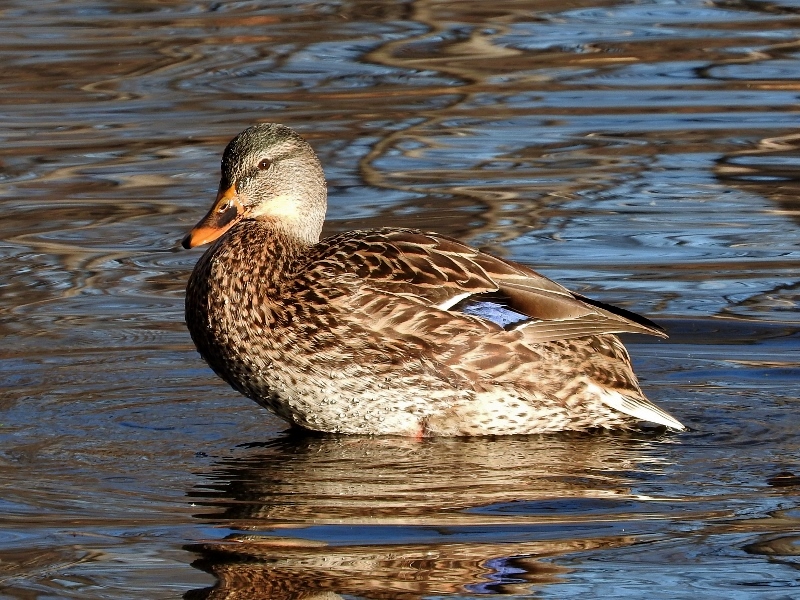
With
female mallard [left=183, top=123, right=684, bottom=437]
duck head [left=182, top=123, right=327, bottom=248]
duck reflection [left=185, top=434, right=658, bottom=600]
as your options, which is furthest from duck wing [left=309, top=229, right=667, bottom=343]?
duck reflection [left=185, top=434, right=658, bottom=600]

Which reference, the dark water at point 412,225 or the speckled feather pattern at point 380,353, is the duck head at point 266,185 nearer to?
the speckled feather pattern at point 380,353

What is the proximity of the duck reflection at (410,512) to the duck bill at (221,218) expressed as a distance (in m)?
0.91

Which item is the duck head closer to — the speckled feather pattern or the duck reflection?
the speckled feather pattern

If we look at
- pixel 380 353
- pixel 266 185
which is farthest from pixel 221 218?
pixel 380 353

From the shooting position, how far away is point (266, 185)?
761 cm

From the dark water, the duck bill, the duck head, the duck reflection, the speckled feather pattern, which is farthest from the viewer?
the duck head

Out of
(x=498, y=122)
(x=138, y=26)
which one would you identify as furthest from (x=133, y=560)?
(x=138, y=26)

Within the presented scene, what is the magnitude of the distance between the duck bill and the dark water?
0.75 meters

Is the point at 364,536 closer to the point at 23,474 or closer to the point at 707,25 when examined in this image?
the point at 23,474

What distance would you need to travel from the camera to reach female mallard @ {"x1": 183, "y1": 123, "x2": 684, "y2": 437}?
7.13m

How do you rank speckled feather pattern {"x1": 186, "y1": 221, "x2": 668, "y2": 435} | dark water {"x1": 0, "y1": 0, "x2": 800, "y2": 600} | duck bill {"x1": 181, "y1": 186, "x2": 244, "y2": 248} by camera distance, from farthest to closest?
1. duck bill {"x1": 181, "y1": 186, "x2": 244, "y2": 248}
2. speckled feather pattern {"x1": 186, "y1": 221, "x2": 668, "y2": 435}
3. dark water {"x1": 0, "y1": 0, "x2": 800, "y2": 600}

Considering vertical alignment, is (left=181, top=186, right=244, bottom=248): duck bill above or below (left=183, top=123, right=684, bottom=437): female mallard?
above

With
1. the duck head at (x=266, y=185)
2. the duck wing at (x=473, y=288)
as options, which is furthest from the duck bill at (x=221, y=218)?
the duck wing at (x=473, y=288)

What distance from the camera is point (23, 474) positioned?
6.61 m
